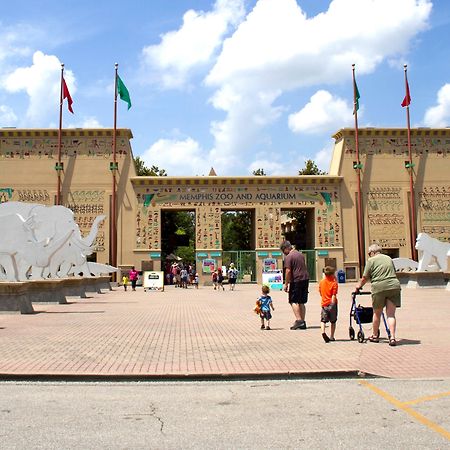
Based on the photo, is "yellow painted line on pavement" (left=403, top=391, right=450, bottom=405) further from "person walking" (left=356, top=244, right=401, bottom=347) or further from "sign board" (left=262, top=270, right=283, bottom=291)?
"sign board" (left=262, top=270, right=283, bottom=291)

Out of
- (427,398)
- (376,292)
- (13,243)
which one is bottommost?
(427,398)

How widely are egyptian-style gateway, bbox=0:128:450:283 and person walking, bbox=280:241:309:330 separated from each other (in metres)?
28.2

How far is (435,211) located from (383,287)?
3460 centimetres

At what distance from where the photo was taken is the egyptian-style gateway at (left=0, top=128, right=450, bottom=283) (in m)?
39.7

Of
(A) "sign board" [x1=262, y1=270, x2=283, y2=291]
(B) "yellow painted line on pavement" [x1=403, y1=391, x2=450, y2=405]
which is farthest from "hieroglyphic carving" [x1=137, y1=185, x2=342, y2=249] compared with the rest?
(B) "yellow painted line on pavement" [x1=403, y1=391, x2=450, y2=405]

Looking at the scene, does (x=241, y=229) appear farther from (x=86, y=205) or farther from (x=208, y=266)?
(x=86, y=205)

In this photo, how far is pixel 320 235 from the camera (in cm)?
4000

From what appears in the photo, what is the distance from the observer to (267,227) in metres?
40.0

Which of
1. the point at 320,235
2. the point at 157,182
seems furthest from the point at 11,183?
the point at 320,235

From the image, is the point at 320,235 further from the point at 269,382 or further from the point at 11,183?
the point at 269,382

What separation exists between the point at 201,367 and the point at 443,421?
132 inches

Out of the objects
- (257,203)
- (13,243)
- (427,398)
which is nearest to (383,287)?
(427,398)

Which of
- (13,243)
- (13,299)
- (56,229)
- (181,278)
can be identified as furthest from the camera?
(181,278)

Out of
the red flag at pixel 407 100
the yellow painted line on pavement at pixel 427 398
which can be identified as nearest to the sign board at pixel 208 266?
the red flag at pixel 407 100
